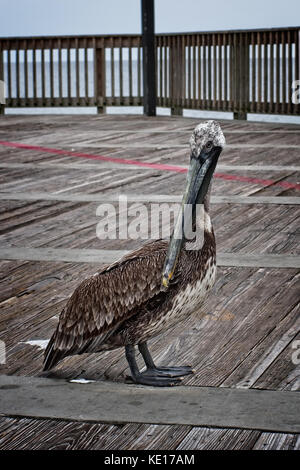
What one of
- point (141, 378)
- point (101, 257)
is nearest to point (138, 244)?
point (101, 257)

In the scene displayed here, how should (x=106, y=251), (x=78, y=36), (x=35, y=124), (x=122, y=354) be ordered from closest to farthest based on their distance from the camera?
(x=122, y=354)
(x=106, y=251)
(x=35, y=124)
(x=78, y=36)

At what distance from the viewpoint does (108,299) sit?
3660 millimetres

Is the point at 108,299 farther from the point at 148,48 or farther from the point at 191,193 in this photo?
the point at 148,48

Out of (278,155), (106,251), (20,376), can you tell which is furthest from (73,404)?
(278,155)

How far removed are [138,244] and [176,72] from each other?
449 inches

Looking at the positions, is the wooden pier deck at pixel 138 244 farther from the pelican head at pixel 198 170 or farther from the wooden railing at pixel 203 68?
the wooden railing at pixel 203 68

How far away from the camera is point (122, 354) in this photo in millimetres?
4293

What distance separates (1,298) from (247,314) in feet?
4.70

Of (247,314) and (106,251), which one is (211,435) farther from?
(106,251)

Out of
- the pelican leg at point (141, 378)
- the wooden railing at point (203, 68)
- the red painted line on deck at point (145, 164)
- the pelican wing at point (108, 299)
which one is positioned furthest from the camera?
the wooden railing at point (203, 68)

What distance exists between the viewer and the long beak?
3.44 m

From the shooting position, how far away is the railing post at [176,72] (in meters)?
17.3

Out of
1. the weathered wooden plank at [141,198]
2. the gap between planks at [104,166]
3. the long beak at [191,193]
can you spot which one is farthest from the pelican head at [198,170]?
the gap between planks at [104,166]

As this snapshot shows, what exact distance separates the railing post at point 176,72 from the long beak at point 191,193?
14.2 m
